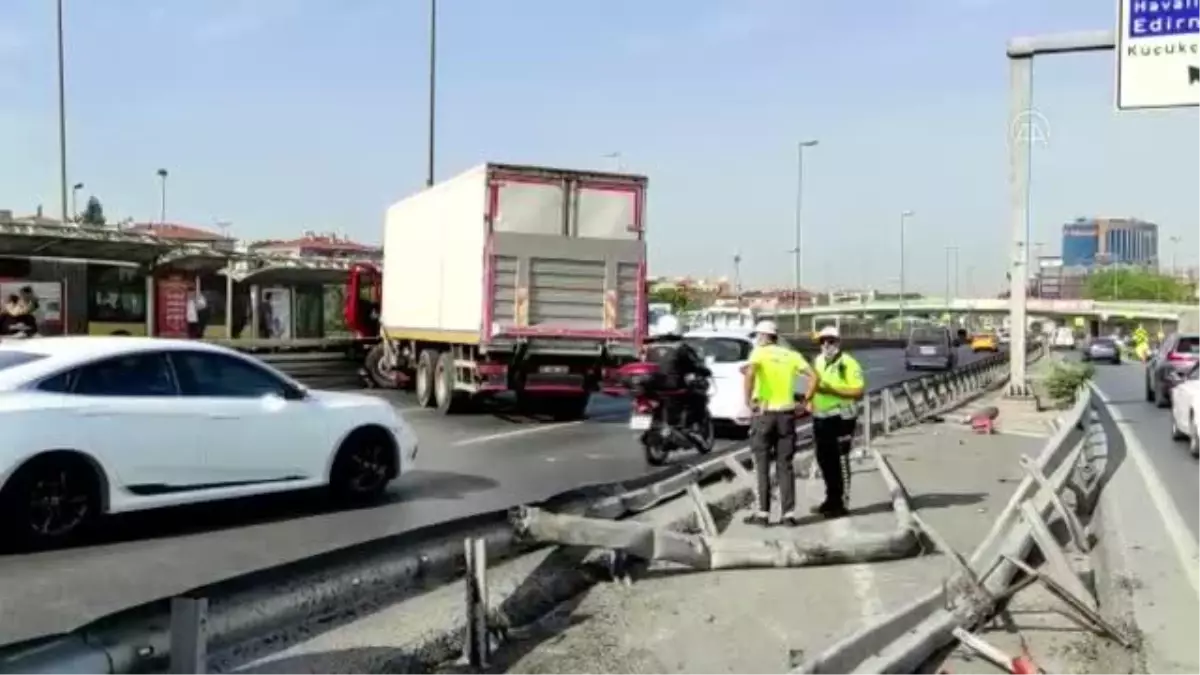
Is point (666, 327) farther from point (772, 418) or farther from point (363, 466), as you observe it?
point (363, 466)

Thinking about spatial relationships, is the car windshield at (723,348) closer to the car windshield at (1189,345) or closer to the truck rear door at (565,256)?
the truck rear door at (565,256)

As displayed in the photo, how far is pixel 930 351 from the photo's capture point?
164 feet

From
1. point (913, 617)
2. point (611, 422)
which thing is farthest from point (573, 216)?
point (913, 617)

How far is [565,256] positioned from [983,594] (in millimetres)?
11942

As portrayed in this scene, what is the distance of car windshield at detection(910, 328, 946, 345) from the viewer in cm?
5066

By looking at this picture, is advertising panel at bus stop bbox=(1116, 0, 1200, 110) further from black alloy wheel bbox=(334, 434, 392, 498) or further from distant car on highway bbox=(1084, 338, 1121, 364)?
distant car on highway bbox=(1084, 338, 1121, 364)

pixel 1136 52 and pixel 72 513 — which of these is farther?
pixel 1136 52

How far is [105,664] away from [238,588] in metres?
0.86

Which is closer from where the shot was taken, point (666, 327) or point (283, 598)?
point (283, 598)

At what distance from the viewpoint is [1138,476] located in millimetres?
12195

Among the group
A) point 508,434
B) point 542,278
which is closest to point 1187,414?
point 542,278

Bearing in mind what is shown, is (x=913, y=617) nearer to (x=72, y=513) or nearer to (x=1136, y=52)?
(x=72, y=513)

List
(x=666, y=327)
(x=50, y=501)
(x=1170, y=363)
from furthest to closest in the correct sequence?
(x=1170, y=363) → (x=666, y=327) → (x=50, y=501)

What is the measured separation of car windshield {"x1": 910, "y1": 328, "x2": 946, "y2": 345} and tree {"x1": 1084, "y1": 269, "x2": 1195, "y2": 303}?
404 ft
